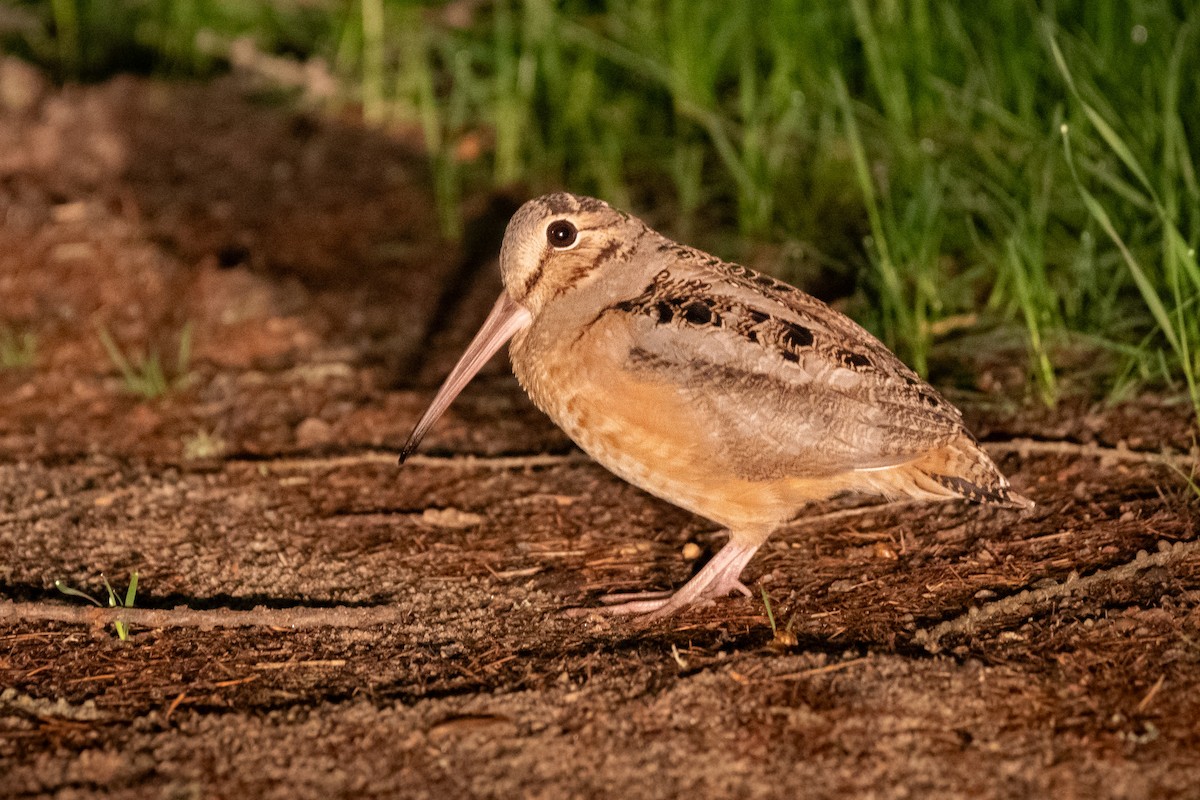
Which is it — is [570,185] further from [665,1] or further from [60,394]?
[60,394]

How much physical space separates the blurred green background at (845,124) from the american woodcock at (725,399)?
33.9 inches

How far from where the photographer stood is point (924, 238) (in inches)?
185

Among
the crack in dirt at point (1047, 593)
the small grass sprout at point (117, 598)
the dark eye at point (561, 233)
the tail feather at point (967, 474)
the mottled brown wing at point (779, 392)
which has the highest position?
the dark eye at point (561, 233)

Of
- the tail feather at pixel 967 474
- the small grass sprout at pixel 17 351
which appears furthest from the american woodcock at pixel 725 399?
the small grass sprout at pixel 17 351

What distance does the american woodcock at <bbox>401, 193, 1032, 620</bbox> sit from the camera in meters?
3.42

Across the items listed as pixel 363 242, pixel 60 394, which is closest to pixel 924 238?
pixel 363 242

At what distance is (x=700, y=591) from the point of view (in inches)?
140

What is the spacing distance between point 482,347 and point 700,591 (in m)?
0.90

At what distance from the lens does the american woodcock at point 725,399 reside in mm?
3418

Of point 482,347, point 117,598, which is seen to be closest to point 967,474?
point 482,347

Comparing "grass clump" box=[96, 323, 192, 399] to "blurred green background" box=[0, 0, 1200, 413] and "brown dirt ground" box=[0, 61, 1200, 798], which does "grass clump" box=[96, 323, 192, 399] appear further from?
"blurred green background" box=[0, 0, 1200, 413]

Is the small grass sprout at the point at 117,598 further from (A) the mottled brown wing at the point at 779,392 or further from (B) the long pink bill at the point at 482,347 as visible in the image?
(A) the mottled brown wing at the point at 779,392

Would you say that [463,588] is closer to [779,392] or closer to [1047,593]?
[779,392]

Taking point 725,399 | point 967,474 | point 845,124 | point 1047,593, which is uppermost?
point 845,124
